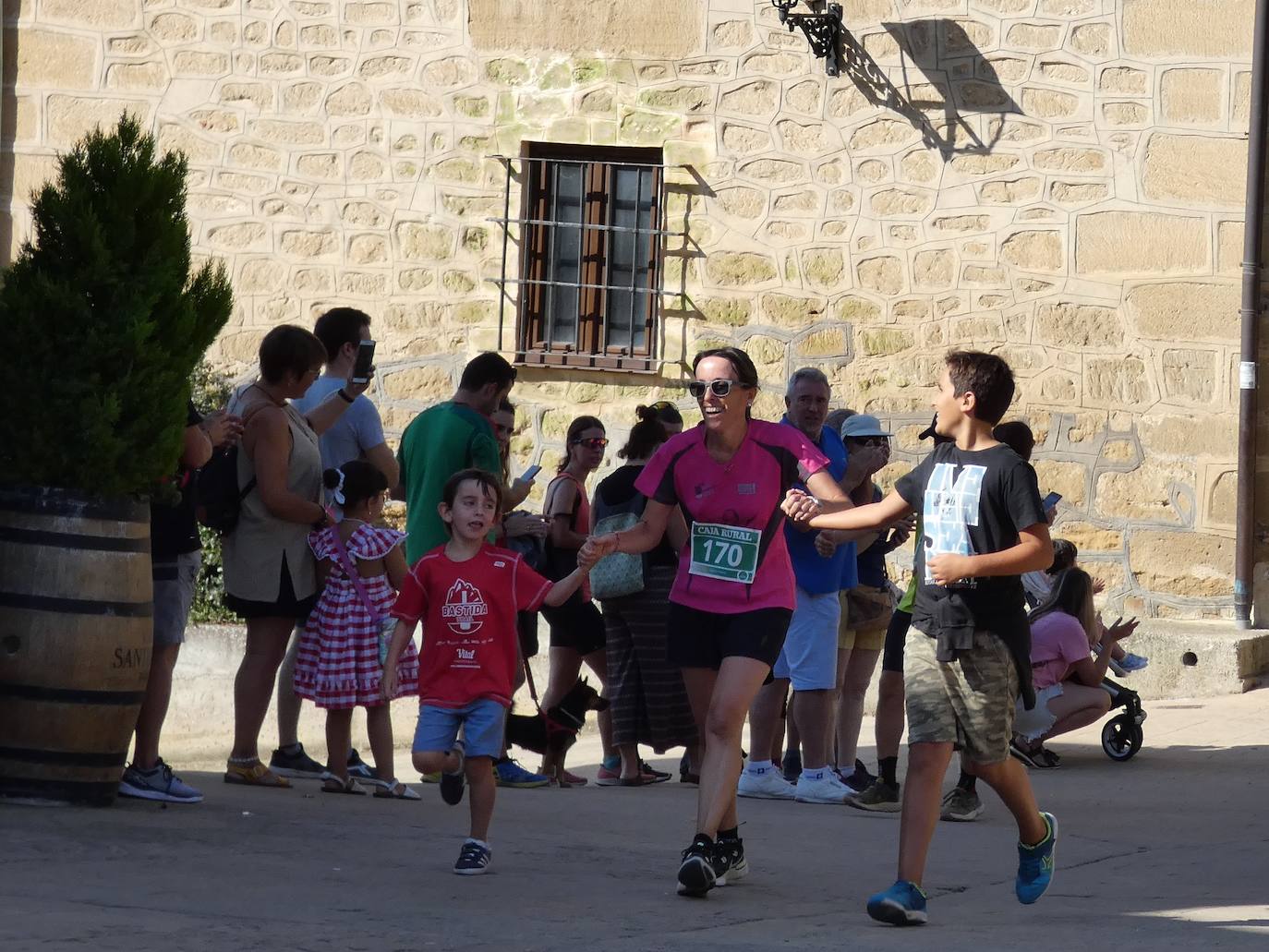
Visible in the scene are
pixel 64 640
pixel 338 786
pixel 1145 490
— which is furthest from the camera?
pixel 1145 490

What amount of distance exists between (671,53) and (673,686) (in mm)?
4932

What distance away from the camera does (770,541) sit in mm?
5598

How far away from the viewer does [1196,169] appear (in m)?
10.7

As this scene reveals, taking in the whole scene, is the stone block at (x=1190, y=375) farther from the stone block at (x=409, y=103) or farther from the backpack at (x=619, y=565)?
the stone block at (x=409, y=103)

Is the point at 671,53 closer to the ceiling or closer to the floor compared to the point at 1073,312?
closer to the ceiling

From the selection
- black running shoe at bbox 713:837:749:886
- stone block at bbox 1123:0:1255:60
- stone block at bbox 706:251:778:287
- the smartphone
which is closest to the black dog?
the smartphone

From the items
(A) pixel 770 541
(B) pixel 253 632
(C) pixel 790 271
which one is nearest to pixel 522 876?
(A) pixel 770 541

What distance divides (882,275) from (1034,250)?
0.91 metres

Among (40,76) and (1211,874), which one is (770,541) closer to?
(1211,874)

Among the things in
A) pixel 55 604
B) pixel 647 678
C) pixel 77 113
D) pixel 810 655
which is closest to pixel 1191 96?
pixel 810 655

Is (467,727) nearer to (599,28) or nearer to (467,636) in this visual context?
(467,636)

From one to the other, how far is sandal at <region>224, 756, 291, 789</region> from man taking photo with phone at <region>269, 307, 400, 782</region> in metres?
0.25

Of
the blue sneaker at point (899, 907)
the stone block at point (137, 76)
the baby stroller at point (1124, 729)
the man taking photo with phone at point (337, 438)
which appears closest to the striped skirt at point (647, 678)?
the man taking photo with phone at point (337, 438)

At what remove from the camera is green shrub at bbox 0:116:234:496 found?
5.93 meters
